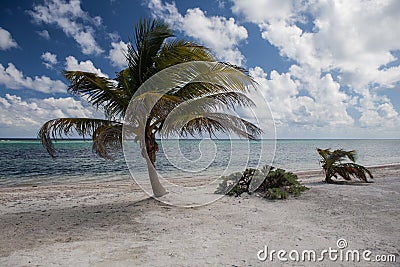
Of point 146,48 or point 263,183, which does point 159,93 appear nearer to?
point 146,48

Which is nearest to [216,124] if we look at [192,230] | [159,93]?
[159,93]

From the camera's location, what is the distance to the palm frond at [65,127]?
247 inches

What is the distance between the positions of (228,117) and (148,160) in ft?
7.71

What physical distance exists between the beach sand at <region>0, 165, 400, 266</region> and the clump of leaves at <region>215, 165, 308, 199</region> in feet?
1.34

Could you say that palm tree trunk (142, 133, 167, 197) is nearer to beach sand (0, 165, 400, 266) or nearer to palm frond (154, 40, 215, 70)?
beach sand (0, 165, 400, 266)

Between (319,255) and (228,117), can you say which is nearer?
(319,255)

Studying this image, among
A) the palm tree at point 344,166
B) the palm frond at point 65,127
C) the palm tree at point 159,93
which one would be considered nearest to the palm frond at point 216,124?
the palm tree at point 159,93

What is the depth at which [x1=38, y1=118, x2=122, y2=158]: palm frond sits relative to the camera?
627 centimetres

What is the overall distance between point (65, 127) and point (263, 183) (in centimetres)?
569

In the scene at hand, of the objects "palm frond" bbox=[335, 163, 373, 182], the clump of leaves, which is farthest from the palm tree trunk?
"palm frond" bbox=[335, 163, 373, 182]

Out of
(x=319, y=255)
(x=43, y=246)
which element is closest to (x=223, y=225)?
(x=319, y=255)

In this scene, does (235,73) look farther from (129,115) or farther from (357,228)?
(357,228)

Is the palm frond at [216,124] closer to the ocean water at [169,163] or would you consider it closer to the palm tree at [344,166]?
the ocean water at [169,163]

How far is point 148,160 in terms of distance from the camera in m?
7.14
